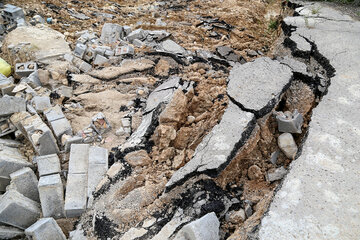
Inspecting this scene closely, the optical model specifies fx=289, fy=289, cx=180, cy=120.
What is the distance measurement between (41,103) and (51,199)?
1461 mm

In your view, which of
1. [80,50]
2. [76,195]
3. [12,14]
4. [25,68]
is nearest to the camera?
[76,195]

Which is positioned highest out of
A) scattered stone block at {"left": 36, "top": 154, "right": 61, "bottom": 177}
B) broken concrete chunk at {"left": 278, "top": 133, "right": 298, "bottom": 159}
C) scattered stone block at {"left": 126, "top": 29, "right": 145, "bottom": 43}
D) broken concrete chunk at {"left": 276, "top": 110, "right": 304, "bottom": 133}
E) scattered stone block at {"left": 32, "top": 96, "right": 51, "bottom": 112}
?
broken concrete chunk at {"left": 276, "top": 110, "right": 304, "bottom": 133}

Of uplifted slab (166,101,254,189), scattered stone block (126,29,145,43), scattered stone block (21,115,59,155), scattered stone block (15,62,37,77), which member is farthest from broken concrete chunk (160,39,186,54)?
scattered stone block (21,115,59,155)

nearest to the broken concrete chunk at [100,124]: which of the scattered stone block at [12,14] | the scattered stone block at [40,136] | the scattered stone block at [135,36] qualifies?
the scattered stone block at [40,136]

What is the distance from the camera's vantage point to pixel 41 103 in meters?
3.81

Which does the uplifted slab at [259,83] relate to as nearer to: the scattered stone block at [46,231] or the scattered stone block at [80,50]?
the scattered stone block at [46,231]

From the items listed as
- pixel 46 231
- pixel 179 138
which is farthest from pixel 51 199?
pixel 179 138

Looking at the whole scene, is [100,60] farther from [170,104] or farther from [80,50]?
[170,104]

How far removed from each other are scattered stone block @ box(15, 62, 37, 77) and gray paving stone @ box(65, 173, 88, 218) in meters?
2.22

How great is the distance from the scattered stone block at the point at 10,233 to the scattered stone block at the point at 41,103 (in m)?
1.52

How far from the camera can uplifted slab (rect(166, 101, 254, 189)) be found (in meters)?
2.54

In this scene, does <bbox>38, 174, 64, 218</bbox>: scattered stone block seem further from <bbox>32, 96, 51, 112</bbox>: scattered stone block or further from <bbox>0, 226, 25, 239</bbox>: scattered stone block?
<bbox>32, 96, 51, 112</bbox>: scattered stone block

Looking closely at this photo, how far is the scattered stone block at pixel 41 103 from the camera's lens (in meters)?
3.78

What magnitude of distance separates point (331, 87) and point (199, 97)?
5.06 ft
